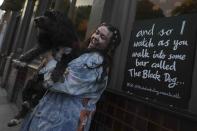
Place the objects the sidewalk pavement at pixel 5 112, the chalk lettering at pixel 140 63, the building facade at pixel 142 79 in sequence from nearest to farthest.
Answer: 1. the building facade at pixel 142 79
2. the chalk lettering at pixel 140 63
3. the sidewalk pavement at pixel 5 112

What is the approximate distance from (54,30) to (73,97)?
563mm

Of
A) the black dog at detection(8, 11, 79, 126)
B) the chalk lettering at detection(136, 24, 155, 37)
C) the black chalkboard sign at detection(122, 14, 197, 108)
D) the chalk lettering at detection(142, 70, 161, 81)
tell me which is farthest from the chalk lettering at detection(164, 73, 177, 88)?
the black dog at detection(8, 11, 79, 126)

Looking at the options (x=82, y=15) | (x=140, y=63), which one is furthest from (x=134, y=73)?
(x=82, y=15)

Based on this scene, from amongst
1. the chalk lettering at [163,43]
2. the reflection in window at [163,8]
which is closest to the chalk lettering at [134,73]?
the chalk lettering at [163,43]

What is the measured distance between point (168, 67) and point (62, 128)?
1.39 metres

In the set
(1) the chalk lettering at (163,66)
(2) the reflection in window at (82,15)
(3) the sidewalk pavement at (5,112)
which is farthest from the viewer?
(3) the sidewalk pavement at (5,112)

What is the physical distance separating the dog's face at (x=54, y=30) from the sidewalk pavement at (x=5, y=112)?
150 inches

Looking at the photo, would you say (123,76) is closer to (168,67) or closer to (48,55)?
(168,67)

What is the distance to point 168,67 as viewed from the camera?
11.3 feet

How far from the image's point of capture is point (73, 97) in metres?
2.70

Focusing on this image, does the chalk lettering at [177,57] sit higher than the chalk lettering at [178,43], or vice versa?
the chalk lettering at [178,43]

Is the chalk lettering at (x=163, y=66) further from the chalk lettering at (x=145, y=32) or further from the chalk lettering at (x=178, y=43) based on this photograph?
the chalk lettering at (x=145, y=32)

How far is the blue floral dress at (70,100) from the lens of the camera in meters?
2.62

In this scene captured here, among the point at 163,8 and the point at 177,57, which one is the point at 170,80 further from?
the point at 163,8
